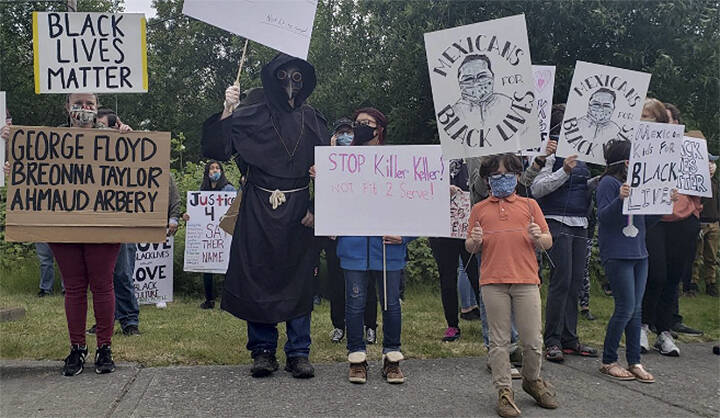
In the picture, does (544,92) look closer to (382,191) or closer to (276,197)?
(382,191)

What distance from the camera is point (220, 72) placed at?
1523 inches

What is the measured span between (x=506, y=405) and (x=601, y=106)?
8.19 feet

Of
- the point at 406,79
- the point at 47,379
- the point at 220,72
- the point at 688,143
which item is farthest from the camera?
the point at 220,72

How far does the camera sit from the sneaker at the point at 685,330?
6.72m

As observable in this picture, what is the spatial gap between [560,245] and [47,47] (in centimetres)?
402

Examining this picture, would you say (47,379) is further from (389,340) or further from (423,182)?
(423,182)

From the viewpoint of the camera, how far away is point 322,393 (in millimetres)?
4207

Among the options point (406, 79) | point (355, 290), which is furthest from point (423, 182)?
point (406, 79)

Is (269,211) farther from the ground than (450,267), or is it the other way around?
(269,211)

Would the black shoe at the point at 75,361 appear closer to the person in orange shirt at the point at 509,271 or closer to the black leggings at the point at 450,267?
the person in orange shirt at the point at 509,271

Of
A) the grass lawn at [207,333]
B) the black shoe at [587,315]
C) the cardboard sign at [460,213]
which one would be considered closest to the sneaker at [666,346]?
the grass lawn at [207,333]

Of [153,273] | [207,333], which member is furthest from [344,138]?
[153,273]

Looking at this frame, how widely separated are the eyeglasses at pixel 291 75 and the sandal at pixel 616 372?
9.99 feet

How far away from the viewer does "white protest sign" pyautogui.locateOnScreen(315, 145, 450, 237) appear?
4.59m
